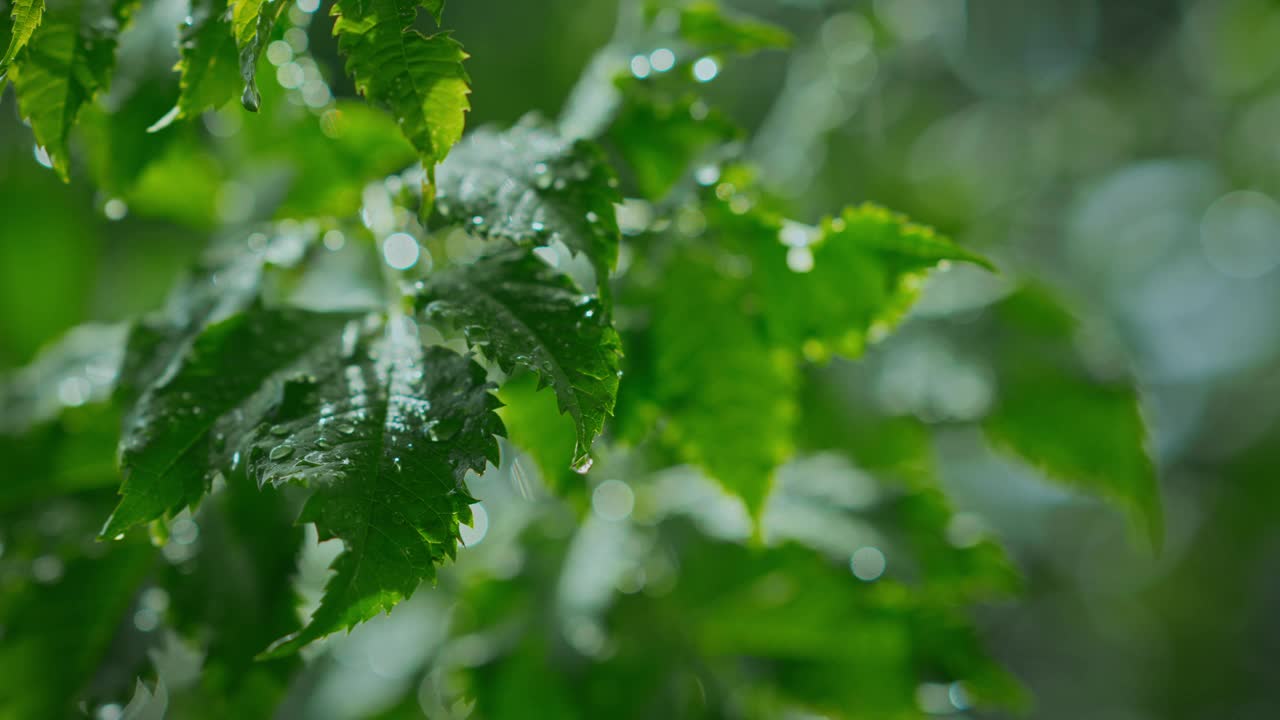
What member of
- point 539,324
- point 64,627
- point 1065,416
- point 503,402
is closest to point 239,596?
point 64,627

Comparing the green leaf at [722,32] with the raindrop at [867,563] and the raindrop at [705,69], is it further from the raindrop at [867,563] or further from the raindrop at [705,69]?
the raindrop at [867,563]

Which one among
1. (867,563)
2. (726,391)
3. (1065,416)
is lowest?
(867,563)

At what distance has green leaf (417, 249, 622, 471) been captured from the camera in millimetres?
443

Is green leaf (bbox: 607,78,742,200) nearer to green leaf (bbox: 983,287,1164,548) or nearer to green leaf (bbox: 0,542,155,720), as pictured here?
green leaf (bbox: 983,287,1164,548)

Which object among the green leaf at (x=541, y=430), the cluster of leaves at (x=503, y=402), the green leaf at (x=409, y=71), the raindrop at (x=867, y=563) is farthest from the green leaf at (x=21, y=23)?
the raindrop at (x=867, y=563)

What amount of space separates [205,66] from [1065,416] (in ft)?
2.35

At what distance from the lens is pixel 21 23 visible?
0.44m

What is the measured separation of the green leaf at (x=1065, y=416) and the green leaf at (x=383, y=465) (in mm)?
546

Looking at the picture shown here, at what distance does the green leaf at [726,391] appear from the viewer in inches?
25.0

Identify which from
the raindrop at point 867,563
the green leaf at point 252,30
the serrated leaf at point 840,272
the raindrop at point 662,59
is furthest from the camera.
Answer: the raindrop at point 867,563

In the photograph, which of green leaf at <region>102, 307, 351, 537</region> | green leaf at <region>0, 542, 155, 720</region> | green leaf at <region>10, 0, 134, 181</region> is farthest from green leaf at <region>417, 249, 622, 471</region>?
green leaf at <region>0, 542, 155, 720</region>

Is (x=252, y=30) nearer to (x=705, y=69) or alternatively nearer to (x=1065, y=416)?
(x=705, y=69)

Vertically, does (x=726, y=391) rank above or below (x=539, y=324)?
below

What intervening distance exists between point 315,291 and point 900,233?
0.43 metres
